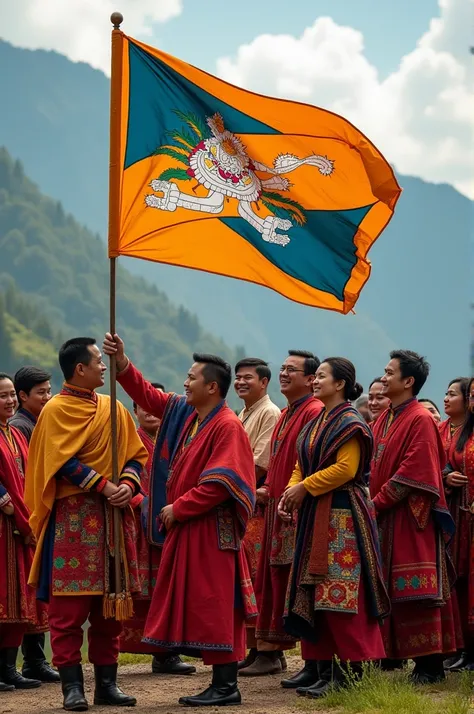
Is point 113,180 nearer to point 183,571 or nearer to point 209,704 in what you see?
point 183,571

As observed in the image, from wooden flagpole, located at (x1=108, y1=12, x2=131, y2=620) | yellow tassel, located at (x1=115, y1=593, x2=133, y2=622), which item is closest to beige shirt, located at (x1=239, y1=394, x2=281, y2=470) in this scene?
wooden flagpole, located at (x1=108, y1=12, x2=131, y2=620)

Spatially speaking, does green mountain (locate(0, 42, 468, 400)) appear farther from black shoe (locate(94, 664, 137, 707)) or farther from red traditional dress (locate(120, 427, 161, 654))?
black shoe (locate(94, 664, 137, 707))

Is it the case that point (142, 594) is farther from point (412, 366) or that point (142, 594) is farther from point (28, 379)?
point (412, 366)

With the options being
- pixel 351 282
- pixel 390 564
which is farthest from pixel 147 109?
pixel 390 564

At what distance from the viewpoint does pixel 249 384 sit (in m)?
8.87

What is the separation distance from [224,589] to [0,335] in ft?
310

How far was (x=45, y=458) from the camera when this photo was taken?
268 inches

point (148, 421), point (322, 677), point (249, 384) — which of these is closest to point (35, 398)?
point (148, 421)

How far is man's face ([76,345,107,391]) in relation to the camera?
7008mm

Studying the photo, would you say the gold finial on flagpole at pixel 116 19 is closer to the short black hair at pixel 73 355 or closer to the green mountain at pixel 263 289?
the short black hair at pixel 73 355

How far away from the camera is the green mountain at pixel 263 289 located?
543ft

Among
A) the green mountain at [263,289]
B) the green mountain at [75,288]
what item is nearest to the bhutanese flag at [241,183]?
the green mountain at [75,288]

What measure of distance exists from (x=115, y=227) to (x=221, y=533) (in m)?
1.95

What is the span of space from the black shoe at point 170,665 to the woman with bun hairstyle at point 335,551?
1504 millimetres
